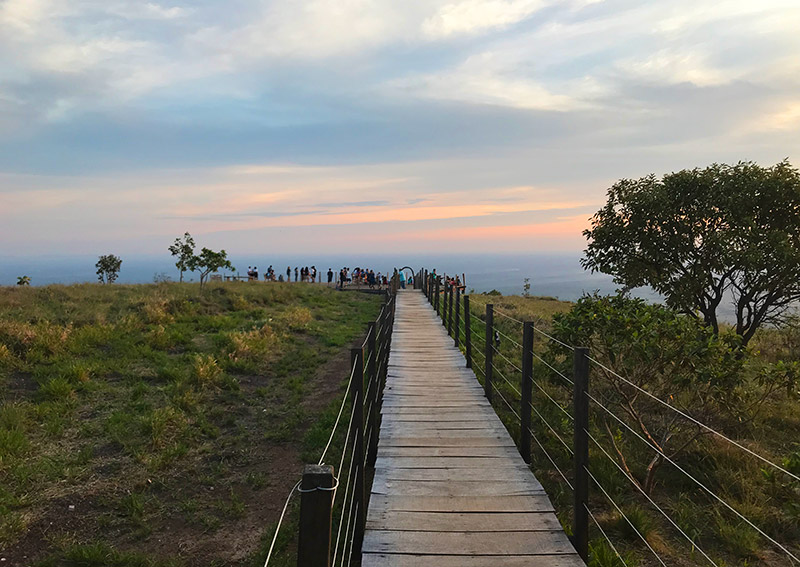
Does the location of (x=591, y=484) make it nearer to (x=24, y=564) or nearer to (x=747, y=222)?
(x=24, y=564)

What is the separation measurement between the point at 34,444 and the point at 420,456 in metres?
5.12

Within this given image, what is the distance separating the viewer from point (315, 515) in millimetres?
2010

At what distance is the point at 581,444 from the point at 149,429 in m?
5.99

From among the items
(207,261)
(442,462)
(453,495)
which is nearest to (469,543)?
(453,495)

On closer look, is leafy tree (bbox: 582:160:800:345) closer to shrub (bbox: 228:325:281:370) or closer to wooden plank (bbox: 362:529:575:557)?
wooden plank (bbox: 362:529:575:557)

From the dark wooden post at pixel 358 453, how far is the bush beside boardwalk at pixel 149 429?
129 centimetres

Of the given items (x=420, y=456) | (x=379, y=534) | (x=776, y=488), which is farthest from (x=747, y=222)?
(x=379, y=534)

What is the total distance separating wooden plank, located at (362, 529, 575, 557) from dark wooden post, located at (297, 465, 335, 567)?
5.54ft

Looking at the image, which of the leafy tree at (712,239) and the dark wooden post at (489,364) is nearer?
the dark wooden post at (489,364)

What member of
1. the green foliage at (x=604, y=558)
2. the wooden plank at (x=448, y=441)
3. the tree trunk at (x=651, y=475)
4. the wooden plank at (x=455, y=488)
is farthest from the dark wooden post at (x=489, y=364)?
the green foliage at (x=604, y=558)

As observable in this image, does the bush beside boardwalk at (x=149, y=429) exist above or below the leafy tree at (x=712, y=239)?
below

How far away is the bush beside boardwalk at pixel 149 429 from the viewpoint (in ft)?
15.9

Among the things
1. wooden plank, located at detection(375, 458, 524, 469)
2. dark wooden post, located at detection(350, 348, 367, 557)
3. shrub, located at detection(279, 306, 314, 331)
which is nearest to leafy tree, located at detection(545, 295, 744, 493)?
wooden plank, located at detection(375, 458, 524, 469)

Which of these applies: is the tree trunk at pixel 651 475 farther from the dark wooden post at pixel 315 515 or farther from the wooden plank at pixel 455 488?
the dark wooden post at pixel 315 515
